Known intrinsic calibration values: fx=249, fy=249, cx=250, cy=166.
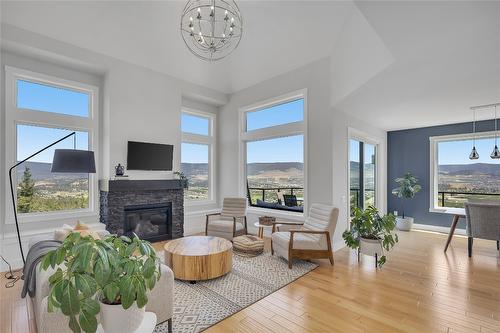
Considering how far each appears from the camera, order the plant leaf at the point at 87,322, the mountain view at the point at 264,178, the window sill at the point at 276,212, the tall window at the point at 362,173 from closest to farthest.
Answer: the plant leaf at the point at 87,322
the window sill at the point at 276,212
the mountain view at the point at 264,178
the tall window at the point at 362,173

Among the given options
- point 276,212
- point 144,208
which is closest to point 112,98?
point 144,208

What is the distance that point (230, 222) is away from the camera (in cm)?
495

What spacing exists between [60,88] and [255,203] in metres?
4.48

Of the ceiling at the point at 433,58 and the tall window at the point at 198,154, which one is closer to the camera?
the ceiling at the point at 433,58

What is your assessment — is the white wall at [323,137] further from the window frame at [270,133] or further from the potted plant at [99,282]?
the potted plant at [99,282]

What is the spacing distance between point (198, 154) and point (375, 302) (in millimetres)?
4913

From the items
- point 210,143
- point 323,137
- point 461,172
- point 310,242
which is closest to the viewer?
point 310,242

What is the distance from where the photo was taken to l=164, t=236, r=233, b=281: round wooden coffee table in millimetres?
3096

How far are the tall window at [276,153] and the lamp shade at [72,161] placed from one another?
11.3ft

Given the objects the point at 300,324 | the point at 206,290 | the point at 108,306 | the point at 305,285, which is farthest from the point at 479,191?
the point at 108,306

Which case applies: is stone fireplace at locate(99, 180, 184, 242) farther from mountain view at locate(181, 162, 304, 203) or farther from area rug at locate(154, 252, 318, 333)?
area rug at locate(154, 252, 318, 333)

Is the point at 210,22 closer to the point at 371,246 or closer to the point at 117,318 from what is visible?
the point at 117,318

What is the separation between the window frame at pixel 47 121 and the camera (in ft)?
12.6

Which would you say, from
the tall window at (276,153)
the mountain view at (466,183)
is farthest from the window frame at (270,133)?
the mountain view at (466,183)
